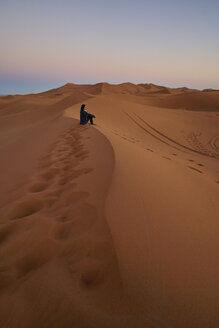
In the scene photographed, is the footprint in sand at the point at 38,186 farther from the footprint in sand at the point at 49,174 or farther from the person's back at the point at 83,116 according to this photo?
the person's back at the point at 83,116

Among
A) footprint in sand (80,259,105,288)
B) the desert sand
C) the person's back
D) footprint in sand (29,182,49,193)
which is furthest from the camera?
the person's back

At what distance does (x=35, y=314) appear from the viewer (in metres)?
0.89

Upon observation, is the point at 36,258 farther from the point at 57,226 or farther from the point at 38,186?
the point at 38,186

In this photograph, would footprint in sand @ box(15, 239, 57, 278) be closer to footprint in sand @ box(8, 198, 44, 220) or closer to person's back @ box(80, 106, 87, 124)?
footprint in sand @ box(8, 198, 44, 220)

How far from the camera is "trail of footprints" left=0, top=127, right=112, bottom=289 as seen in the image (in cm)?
113

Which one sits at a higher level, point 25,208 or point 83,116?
point 83,116

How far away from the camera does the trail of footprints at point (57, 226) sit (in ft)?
3.72

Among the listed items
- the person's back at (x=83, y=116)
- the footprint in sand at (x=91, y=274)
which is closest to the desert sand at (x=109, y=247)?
the footprint in sand at (x=91, y=274)

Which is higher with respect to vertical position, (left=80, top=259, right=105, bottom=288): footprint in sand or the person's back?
the person's back

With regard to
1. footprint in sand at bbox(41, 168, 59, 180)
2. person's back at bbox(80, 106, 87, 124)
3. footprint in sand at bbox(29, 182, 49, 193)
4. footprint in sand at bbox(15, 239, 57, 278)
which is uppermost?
person's back at bbox(80, 106, 87, 124)

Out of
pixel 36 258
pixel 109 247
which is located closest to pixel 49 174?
pixel 36 258

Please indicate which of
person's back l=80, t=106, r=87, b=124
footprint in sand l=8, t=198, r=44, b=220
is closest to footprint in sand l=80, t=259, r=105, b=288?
footprint in sand l=8, t=198, r=44, b=220

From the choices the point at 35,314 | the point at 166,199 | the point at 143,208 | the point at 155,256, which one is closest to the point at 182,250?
the point at 155,256

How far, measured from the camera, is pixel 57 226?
1.47 metres
